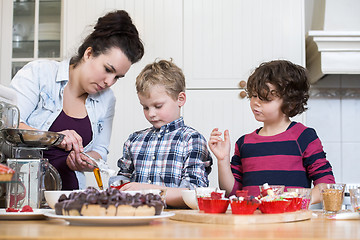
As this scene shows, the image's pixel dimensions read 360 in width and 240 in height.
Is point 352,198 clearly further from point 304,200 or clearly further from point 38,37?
point 38,37

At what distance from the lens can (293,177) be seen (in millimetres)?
1530

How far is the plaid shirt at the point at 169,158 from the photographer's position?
155cm

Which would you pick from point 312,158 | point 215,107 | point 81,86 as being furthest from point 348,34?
point 81,86

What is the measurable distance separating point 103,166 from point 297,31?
5.23 ft

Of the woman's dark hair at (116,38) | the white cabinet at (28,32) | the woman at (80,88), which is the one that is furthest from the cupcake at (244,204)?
the white cabinet at (28,32)

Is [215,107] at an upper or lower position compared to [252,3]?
lower

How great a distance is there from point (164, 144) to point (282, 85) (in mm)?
441

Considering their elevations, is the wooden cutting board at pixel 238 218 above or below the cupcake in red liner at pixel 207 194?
below

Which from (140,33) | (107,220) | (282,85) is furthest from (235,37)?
(107,220)

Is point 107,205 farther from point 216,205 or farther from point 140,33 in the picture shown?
point 140,33

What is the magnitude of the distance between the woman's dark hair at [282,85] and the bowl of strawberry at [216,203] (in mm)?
708

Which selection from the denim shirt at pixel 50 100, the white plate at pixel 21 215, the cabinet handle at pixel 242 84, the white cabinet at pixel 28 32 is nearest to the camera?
the white plate at pixel 21 215

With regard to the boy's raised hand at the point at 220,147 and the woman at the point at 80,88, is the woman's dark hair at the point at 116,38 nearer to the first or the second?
the woman at the point at 80,88

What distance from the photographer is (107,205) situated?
2.49 ft
